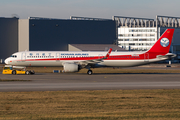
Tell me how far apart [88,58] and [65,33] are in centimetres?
3581

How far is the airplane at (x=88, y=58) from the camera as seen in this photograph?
1790 inches

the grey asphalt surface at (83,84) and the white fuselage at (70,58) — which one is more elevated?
the white fuselage at (70,58)

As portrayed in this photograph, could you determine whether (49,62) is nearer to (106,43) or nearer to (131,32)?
(106,43)

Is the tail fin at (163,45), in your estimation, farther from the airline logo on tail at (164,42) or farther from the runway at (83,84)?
the runway at (83,84)

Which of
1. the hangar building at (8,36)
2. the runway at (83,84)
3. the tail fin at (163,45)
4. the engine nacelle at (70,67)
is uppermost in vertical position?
the hangar building at (8,36)

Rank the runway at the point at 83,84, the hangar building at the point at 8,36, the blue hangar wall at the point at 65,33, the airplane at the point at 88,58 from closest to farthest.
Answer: the runway at the point at 83,84
the airplane at the point at 88,58
the hangar building at the point at 8,36
the blue hangar wall at the point at 65,33

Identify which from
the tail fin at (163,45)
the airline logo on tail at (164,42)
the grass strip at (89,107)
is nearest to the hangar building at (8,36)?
the tail fin at (163,45)

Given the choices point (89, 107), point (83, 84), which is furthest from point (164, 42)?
point (89, 107)

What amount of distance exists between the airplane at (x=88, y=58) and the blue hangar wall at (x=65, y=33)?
30.5 m

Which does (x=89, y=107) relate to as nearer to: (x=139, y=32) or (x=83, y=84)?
(x=83, y=84)

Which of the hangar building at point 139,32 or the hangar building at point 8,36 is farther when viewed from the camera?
the hangar building at point 139,32

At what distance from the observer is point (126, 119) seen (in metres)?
12.5

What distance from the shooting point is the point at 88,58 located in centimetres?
4681

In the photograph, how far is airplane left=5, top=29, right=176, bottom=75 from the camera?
4547 cm
